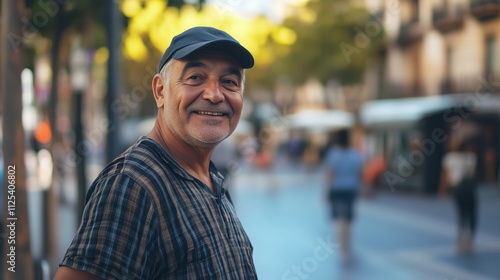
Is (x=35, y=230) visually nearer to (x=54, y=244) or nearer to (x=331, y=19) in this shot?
(x=54, y=244)

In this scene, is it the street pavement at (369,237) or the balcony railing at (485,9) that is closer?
the street pavement at (369,237)

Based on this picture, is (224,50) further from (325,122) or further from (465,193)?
(325,122)

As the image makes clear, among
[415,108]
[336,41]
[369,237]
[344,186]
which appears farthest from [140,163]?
[336,41]

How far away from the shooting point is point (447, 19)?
28719mm

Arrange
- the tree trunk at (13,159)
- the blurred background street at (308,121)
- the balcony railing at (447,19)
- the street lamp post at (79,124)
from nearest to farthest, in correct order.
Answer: the tree trunk at (13,159) → the blurred background street at (308,121) → the street lamp post at (79,124) → the balcony railing at (447,19)

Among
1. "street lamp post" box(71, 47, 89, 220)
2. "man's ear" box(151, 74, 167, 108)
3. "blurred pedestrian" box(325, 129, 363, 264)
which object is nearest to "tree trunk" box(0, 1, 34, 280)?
"man's ear" box(151, 74, 167, 108)

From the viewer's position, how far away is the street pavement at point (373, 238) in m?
→ 9.00

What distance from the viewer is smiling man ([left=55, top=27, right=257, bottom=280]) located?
1697 mm

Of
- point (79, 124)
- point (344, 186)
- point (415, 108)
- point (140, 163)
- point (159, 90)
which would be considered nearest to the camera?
point (140, 163)

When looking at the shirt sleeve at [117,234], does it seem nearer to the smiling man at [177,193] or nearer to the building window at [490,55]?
the smiling man at [177,193]

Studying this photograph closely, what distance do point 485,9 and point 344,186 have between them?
60.9ft

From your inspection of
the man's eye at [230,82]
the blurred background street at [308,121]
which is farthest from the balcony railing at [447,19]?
the man's eye at [230,82]

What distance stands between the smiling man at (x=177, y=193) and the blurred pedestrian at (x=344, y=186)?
765cm

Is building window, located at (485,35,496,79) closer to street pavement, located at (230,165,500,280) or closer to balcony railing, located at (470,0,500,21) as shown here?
balcony railing, located at (470,0,500,21)
